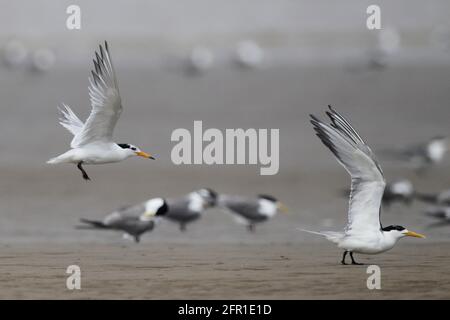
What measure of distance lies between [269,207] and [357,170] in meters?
4.47

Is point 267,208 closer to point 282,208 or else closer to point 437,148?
point 282,208

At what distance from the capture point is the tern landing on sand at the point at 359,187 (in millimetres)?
8172

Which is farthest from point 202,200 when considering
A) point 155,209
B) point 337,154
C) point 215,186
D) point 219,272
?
point 337,154

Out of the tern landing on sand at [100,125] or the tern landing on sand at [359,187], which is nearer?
the tern landing on sand at [359,187]

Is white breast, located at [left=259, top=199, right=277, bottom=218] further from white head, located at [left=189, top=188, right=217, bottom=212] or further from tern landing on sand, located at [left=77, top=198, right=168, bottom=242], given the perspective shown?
tern landing on sand, located at [left=77, top=198, right=168, bottom=242]

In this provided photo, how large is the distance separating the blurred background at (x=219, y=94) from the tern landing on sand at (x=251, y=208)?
0.13 meters

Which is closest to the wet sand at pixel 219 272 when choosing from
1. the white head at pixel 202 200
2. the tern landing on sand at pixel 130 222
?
the tern landing on sand at pixel 130 222

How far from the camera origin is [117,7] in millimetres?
22391

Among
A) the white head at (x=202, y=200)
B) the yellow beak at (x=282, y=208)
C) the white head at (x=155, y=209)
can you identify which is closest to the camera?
the white head at (x=155, y=209)

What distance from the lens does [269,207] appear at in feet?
41.5

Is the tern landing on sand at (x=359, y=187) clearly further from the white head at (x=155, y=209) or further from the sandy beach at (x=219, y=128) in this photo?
the white head at (x=155, y=209)

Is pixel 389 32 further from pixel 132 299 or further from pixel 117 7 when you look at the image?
pixel 132 299

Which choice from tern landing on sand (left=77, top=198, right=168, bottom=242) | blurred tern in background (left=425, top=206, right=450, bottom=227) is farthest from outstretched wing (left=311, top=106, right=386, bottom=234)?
tern landing on sand (left=77, top=198, right=168, bottom=242)

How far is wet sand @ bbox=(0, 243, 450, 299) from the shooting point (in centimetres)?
787
